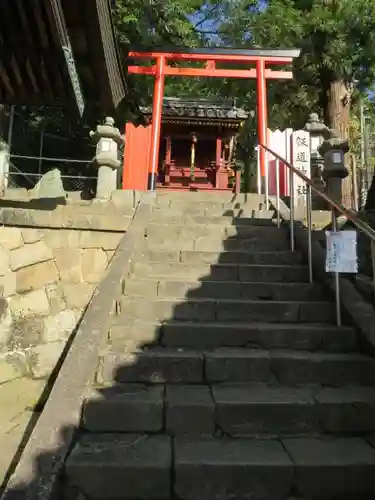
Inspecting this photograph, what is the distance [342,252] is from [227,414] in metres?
1.70

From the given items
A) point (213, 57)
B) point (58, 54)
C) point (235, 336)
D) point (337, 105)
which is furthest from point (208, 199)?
point (337, 105)

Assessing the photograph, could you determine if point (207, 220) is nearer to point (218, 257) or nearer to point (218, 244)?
point (218, 244)

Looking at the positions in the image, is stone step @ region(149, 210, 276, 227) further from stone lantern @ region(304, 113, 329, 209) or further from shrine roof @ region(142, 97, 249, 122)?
shrine roof @ region(142, 97, 249, 122)

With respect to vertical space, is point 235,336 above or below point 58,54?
below

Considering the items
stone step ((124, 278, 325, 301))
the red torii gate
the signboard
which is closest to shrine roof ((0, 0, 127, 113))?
stone step ((124, 278, 325, 301))

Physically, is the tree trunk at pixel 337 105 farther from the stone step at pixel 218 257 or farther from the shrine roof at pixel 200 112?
the stone step at pixel 218 257

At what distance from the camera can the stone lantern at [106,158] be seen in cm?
737

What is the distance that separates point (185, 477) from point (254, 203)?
5.87 meters

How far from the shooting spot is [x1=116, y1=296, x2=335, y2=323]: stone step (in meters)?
3.92

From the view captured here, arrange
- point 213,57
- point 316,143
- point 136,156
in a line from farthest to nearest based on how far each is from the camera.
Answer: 1. point 136,156
2. point 213,57
3. point 316,143

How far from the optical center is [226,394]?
294 centimetres

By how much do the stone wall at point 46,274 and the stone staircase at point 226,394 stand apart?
98 cm

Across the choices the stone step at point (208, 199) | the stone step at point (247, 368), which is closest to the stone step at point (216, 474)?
the stone step at point (247, 368)

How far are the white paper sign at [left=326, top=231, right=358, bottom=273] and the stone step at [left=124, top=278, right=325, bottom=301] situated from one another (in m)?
0.76
